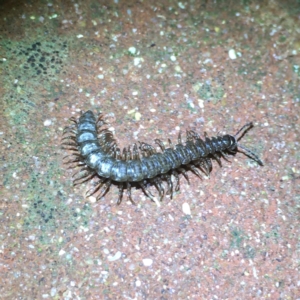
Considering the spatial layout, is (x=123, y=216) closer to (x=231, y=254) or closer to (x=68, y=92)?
(x=231, y=254)

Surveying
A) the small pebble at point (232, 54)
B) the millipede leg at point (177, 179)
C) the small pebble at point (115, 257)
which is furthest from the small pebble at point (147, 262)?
the small pebble at point (232, 54)

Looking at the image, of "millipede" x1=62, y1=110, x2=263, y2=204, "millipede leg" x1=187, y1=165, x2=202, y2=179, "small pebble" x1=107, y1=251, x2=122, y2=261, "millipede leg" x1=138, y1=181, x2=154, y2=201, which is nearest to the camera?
"small pebble" x1=107, y1=251, x2=122, y2=261

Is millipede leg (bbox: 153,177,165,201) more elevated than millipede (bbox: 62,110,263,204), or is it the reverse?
millipede (bbox: 62,110,263,204)

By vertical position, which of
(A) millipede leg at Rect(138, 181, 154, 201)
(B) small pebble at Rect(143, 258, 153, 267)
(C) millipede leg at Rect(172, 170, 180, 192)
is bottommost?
(B) small pebble at Rect(143, 258, 153, 267)

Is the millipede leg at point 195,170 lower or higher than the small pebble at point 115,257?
higher

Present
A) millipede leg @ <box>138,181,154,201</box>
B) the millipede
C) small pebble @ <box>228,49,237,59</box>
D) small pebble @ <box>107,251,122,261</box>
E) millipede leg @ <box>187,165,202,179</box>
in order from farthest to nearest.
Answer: small pebble @ <box>228,49,237,59</box> < millipede leg @ <box>187,165,202,179</box> < millipede leg @ <box>138,181,154,201</box> < the millipede < small pebble @ <box>107,251,122,261</box>

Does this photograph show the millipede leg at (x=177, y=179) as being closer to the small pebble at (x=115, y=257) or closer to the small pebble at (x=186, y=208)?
the small pebble at (x=186, y=208)

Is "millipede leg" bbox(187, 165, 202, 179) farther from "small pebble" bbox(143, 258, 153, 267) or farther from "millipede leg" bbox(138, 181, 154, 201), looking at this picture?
"small pebble" bbox(143, 258, 153, 267)

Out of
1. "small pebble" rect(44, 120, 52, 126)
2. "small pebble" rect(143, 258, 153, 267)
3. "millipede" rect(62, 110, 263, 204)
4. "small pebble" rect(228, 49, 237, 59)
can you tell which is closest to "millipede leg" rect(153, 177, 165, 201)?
"millipede" rect(62, 110, 263, 204)

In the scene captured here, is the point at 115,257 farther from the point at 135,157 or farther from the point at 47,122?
the point at 47,122
